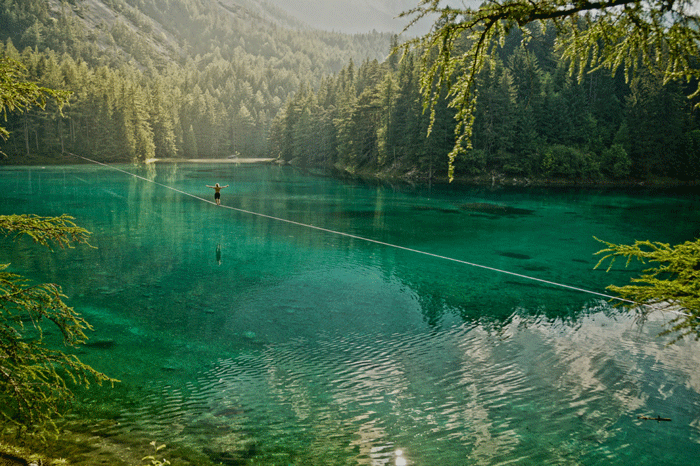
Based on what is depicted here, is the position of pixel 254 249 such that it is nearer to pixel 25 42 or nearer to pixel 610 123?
pixel 610 123

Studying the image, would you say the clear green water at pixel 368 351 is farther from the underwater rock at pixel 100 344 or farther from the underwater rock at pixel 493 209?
the underwater rock at pixel 493 209

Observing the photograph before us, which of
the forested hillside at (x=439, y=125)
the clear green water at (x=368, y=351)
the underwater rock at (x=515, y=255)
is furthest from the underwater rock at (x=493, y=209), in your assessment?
the underwater rock at (x=515, y=255)

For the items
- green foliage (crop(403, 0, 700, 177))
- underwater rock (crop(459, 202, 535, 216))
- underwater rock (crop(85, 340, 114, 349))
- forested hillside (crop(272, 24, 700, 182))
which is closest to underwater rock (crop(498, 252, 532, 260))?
underwater rock (crop(459, 202, 535, 216))

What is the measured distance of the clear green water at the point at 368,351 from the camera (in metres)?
8.21

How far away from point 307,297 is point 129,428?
8.11m

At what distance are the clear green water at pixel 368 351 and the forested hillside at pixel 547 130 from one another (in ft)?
129

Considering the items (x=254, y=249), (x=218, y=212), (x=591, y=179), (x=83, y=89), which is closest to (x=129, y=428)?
(x=254, y=249)

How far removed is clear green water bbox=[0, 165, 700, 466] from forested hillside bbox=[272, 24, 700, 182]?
39.4 meters

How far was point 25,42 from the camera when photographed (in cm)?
18388

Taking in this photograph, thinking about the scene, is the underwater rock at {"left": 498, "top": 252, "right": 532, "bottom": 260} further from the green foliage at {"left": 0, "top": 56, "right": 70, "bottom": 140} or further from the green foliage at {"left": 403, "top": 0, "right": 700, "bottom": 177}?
the green foliage at {"left": 0, "top": 56, "right": 70, "bottom": 140}

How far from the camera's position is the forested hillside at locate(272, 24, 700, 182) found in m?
63.8

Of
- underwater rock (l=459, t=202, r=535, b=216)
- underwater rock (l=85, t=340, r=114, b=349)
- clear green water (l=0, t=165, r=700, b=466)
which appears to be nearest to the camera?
clear green water (l=0, t=165, r=700, b=466)

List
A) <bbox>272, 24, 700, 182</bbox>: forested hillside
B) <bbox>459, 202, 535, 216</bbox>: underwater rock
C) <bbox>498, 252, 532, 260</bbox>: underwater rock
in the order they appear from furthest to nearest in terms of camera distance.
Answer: <bbox>272, 24, 700, 182</bbox>: forested hillside, <bbox>459, 202, 535, 216</bbox>: underwater rock, <bbox>498, 252, 532, 260</bbox>: underwater rock

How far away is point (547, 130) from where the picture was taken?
68812 mm
